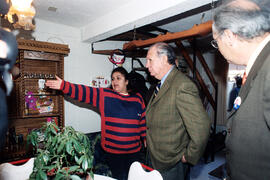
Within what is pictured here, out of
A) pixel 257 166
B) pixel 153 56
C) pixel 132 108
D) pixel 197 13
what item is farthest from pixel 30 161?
pixel 197 13

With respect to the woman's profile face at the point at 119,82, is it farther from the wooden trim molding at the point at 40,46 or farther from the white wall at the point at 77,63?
the white wall at the point at 77,63

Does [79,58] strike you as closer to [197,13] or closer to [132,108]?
[132,108]

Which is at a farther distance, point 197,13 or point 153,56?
point 197,13

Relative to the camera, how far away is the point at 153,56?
5.44 ft

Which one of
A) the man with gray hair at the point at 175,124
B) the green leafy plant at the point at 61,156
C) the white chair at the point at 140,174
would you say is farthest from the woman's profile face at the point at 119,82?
the green leafy plant at the point at 61,156

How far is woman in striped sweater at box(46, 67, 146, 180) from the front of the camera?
1.99m

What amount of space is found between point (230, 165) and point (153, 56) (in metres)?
1.11

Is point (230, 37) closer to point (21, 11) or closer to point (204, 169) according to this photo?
point (21, 11)

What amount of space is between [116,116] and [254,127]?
60.0 inches

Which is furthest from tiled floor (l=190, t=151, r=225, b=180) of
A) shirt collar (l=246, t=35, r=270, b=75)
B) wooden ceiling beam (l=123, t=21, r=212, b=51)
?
shirt collar (l=246, t=35, r=270, b=75)

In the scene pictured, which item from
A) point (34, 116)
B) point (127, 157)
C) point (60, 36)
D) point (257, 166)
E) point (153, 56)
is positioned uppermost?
point (60, 36)

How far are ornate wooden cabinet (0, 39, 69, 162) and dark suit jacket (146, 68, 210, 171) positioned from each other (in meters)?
1.91

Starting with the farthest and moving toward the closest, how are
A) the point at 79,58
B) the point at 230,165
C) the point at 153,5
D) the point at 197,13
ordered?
the point at 79,58 < the point at 197,13 < the point at 153,5 < the point at 230,165

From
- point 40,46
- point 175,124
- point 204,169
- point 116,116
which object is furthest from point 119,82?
point 204,169
